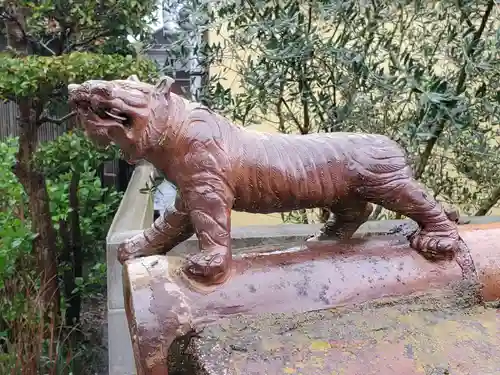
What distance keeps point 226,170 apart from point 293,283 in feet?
0.79

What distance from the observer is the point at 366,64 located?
2.07 meters

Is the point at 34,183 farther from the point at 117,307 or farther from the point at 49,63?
the point at 117,307

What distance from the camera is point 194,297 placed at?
3.31 ft

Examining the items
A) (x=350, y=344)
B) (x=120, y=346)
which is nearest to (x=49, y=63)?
(x=120, y=346)

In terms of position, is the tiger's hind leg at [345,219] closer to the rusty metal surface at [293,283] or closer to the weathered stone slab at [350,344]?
the rusty metal surface at [293,283]

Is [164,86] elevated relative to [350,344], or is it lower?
elevated

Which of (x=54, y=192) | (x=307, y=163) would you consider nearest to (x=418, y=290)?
(x=307, y=163)

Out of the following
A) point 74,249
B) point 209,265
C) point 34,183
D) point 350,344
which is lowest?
point 74,249

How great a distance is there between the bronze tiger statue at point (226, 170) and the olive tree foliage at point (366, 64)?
29.7 inches

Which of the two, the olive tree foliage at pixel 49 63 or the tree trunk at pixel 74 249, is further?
the tree trunk at pixel 74 249

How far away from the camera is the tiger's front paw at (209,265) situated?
1014 millimetres

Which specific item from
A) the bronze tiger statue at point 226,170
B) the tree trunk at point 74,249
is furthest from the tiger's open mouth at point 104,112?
the tree trunk at point 74,249

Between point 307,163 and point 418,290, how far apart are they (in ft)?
1.05

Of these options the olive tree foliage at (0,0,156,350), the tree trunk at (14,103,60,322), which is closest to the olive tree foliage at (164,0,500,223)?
the olive tree foliage at (0,0,156,350)
